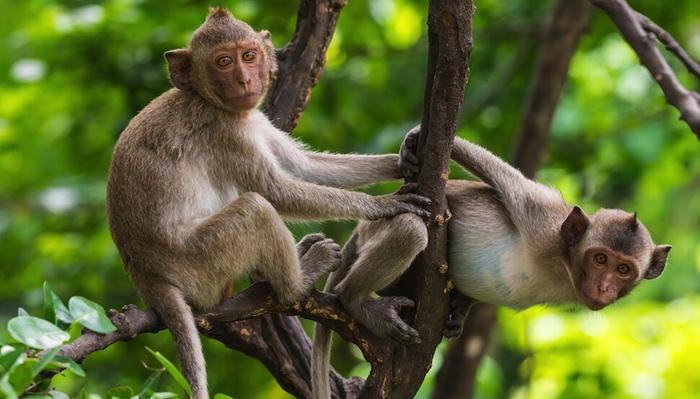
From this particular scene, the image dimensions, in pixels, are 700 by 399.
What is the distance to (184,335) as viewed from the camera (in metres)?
6.77

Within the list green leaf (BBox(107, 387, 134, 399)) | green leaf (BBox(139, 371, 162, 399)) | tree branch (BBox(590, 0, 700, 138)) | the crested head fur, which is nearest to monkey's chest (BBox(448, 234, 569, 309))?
tree branch (BBox(590, 0, 700, 138))

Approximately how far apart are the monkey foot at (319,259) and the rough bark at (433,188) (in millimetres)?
511

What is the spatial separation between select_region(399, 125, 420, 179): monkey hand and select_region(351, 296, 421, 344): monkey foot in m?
0.87

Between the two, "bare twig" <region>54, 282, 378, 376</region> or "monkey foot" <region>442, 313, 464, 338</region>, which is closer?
"bare twig" <region>54, 282, 378, 376</region>

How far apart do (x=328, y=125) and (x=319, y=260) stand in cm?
457

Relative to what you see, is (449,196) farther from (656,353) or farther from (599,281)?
(656,353)

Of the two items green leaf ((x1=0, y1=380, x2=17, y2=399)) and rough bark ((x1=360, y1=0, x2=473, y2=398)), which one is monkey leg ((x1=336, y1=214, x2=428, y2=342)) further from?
green leaf ((x1=0, y1=380, x2=17, y2=399))

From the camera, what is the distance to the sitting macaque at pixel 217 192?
23.4ft

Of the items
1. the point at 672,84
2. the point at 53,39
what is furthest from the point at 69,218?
the point at 672,84

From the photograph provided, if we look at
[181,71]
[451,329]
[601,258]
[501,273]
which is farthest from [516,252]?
[181,71]

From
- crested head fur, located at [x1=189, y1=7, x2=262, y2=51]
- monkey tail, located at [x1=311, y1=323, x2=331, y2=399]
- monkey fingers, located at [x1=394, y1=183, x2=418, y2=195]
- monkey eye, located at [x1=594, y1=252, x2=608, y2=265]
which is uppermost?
crested head fur, located at [x1=189, y1=7, x2=262, y2=51]

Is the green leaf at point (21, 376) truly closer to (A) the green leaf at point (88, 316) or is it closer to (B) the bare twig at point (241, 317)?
(A) the green leaf at point (88, 316)

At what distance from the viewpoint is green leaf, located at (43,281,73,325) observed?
18.0 feet

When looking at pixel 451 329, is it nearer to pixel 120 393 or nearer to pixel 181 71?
pixel 181 71
